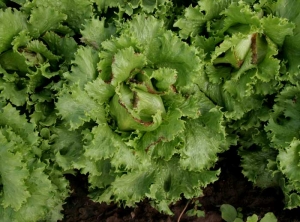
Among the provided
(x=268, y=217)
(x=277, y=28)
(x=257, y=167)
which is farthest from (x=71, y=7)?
(x=268, y=217)

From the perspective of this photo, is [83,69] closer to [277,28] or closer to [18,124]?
[18,124]

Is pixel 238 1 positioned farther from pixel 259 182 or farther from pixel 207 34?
pixel 259 182

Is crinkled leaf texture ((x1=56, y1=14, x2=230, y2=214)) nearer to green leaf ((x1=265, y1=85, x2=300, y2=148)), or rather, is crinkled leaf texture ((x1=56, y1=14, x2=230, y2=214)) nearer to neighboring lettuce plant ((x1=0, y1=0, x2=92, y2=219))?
neighboring lettuce plant ((x1=0, y1=0, x2=92, y2=219))

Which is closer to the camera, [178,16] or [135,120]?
[135,120]

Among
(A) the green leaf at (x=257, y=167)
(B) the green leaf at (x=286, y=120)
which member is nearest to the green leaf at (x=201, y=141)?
(B) the green leaf at (x=286, y=120)

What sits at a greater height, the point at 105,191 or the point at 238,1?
the point at 238,1

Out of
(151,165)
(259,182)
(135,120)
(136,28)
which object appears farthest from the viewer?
(259,182)

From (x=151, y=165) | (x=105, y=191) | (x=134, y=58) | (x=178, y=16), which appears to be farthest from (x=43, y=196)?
(x=178, y=16)
